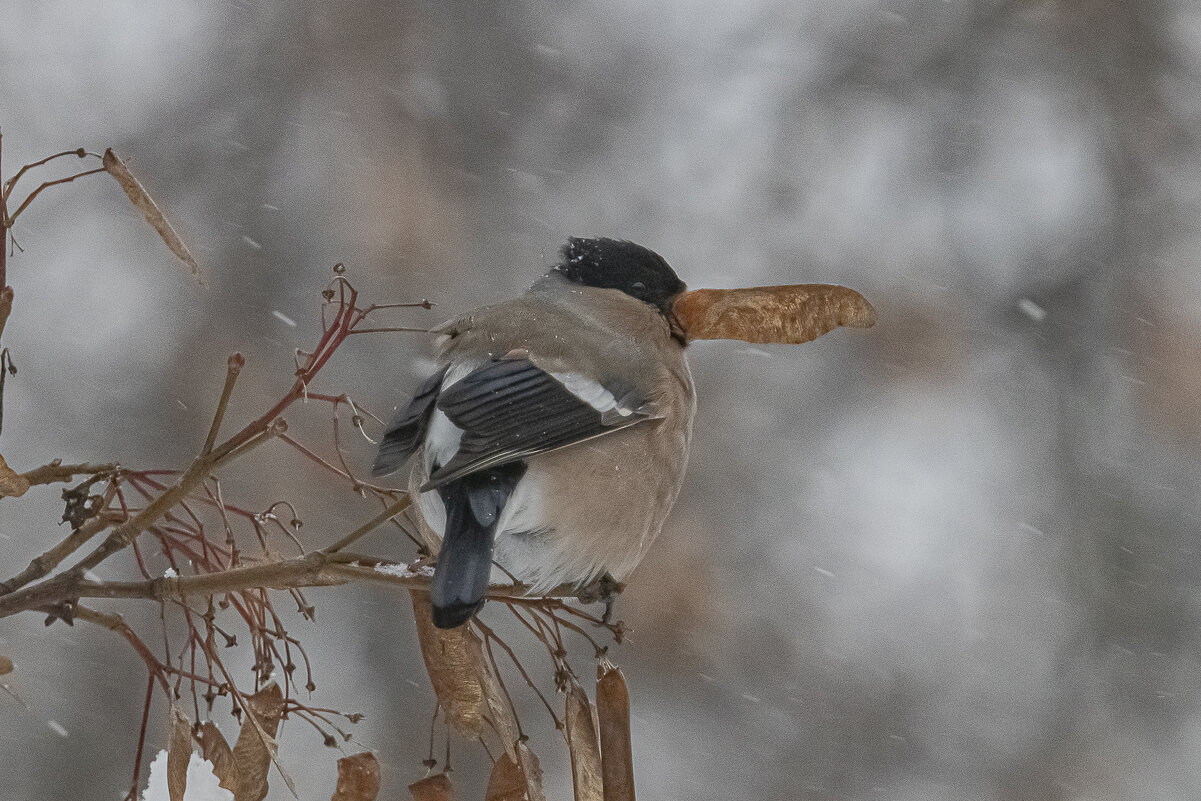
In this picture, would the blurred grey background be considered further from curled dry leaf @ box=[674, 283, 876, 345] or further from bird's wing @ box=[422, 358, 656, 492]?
curled dry leaf @ box=[674, 283, 876, 345]

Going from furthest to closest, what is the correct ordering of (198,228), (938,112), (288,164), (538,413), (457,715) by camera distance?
(938,112) → (288,164) → (198,228) → (538,413) → (457,715)

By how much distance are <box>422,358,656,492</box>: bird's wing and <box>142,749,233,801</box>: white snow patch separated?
35cm

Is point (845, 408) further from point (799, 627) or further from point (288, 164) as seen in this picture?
point (288, 164)

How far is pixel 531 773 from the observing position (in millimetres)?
1138

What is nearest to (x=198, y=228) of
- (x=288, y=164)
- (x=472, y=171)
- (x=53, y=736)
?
(x=288, y=164)

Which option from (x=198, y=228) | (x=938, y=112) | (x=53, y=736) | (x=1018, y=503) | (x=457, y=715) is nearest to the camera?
(x=457, y=715)

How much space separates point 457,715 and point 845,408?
2.72 metres

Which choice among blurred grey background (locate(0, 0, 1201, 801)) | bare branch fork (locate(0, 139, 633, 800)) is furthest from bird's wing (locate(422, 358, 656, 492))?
blurred grey background (locate(0, 0, 1201, 801))

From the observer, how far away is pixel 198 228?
341cm

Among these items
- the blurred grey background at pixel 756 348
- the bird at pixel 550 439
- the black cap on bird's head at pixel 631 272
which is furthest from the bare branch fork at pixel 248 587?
the blurred grey background at pixel 756 348

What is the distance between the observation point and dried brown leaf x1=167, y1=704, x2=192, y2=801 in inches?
38.4

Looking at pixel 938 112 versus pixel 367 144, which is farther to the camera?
pixel 938 112

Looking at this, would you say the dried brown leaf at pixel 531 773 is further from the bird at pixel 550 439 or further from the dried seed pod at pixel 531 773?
the bird at pixel 550 439

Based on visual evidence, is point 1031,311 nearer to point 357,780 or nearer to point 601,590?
point 601,590
